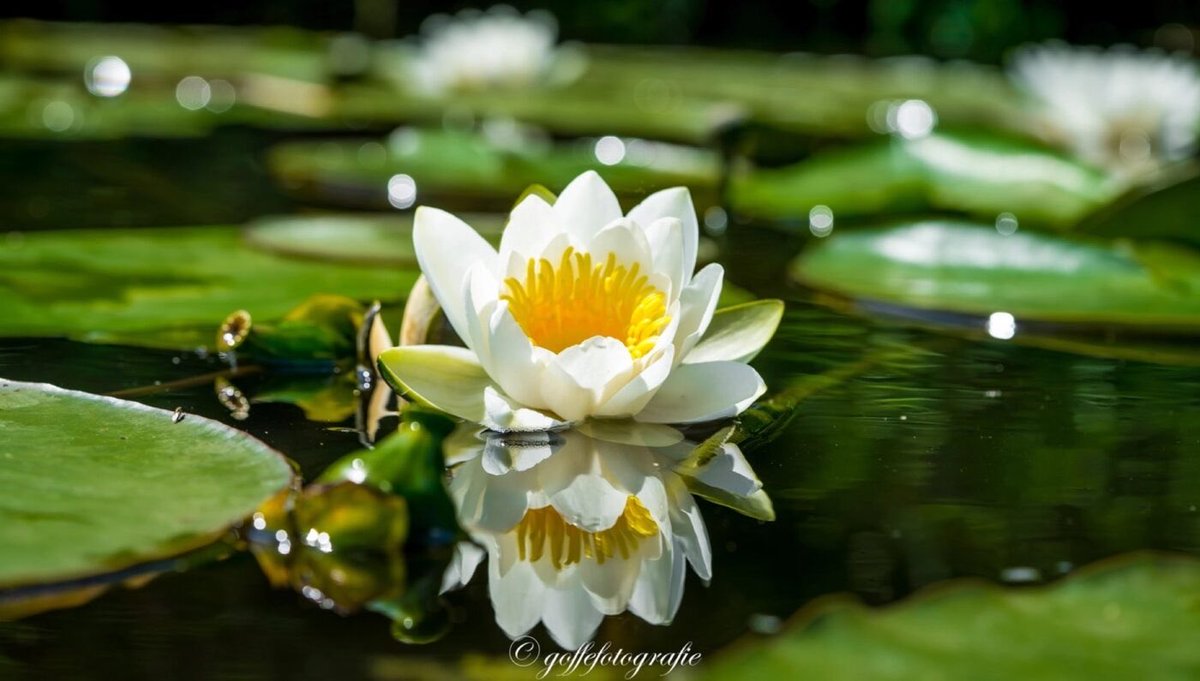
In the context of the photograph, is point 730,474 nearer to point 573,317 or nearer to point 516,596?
point 573,317

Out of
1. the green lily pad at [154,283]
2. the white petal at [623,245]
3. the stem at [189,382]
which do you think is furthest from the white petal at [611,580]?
the green lily pad at [154,283]

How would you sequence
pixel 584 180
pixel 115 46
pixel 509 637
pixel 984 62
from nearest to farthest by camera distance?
pixel 509 637
pixel 584 180
pixel 115 46
pixel 984 62

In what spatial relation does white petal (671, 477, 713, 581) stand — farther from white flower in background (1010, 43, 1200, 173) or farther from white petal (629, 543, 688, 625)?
white flower in background (1010, 43, 1200, 173)

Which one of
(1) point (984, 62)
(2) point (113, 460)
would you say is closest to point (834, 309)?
(2) point (113, 460)

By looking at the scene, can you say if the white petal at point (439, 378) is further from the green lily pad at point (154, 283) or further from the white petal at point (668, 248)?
the green lily pad at point (154, 283)

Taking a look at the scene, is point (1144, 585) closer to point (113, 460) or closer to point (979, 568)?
point (979, 568)

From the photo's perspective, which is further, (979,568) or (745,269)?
(745,269)
